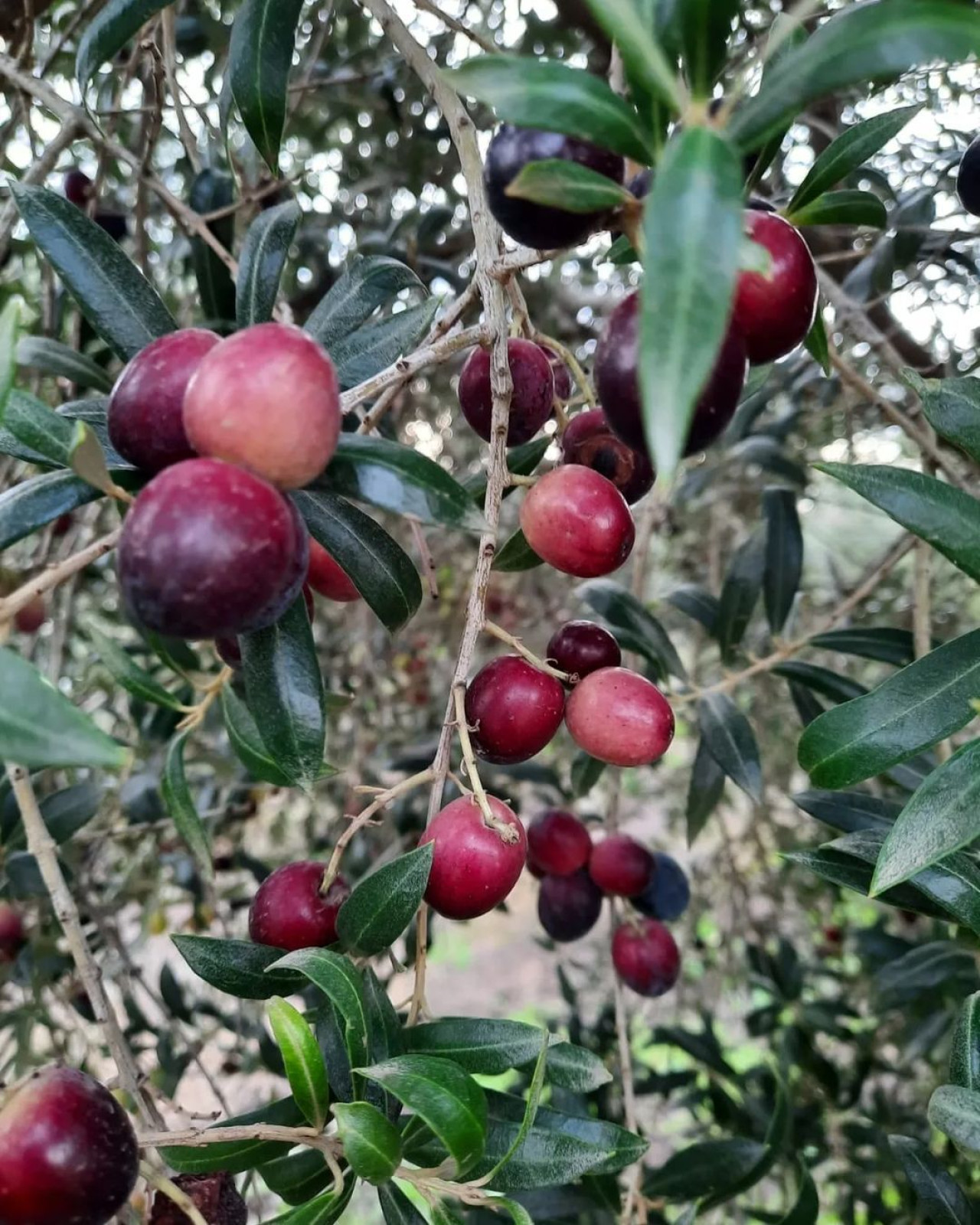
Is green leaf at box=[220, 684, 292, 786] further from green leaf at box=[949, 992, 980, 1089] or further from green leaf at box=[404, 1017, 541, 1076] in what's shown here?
green leaf at box=[949, 992, 980, 1089]

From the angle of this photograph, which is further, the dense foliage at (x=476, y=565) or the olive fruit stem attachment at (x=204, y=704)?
the olive fruit stem attachment at (x=204, y=704)

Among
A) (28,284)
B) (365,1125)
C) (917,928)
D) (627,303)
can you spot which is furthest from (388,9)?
(917,928)

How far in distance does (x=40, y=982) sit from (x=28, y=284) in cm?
171

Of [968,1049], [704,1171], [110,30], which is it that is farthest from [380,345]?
[704,1171]

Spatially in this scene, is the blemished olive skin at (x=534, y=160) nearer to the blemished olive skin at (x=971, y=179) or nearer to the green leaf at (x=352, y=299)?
the green leaf at (x=352, y=299)

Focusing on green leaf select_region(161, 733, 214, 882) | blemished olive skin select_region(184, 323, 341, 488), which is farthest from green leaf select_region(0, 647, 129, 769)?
green leaf select_region(161, 733, 214, 882)

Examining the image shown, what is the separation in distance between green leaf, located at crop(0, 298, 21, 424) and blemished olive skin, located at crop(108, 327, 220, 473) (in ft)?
0.24

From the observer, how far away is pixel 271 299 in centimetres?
90

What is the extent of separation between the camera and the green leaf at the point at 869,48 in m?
0.50

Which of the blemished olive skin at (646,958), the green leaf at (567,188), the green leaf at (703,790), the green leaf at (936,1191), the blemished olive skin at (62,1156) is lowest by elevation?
the blemished olive skin at (646,958)

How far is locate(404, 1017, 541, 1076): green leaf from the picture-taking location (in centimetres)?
85

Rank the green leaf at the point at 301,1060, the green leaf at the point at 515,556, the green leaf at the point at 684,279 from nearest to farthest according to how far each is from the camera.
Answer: the green leaf at the point at 684,279, the green leaf at the point at 301,1060, the green leaf at the point at 515,556

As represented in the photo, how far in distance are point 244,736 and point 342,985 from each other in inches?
18.5

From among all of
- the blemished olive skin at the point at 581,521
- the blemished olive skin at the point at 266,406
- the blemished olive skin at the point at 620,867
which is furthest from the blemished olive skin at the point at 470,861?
the blemished olive skin at the point at 620,867
